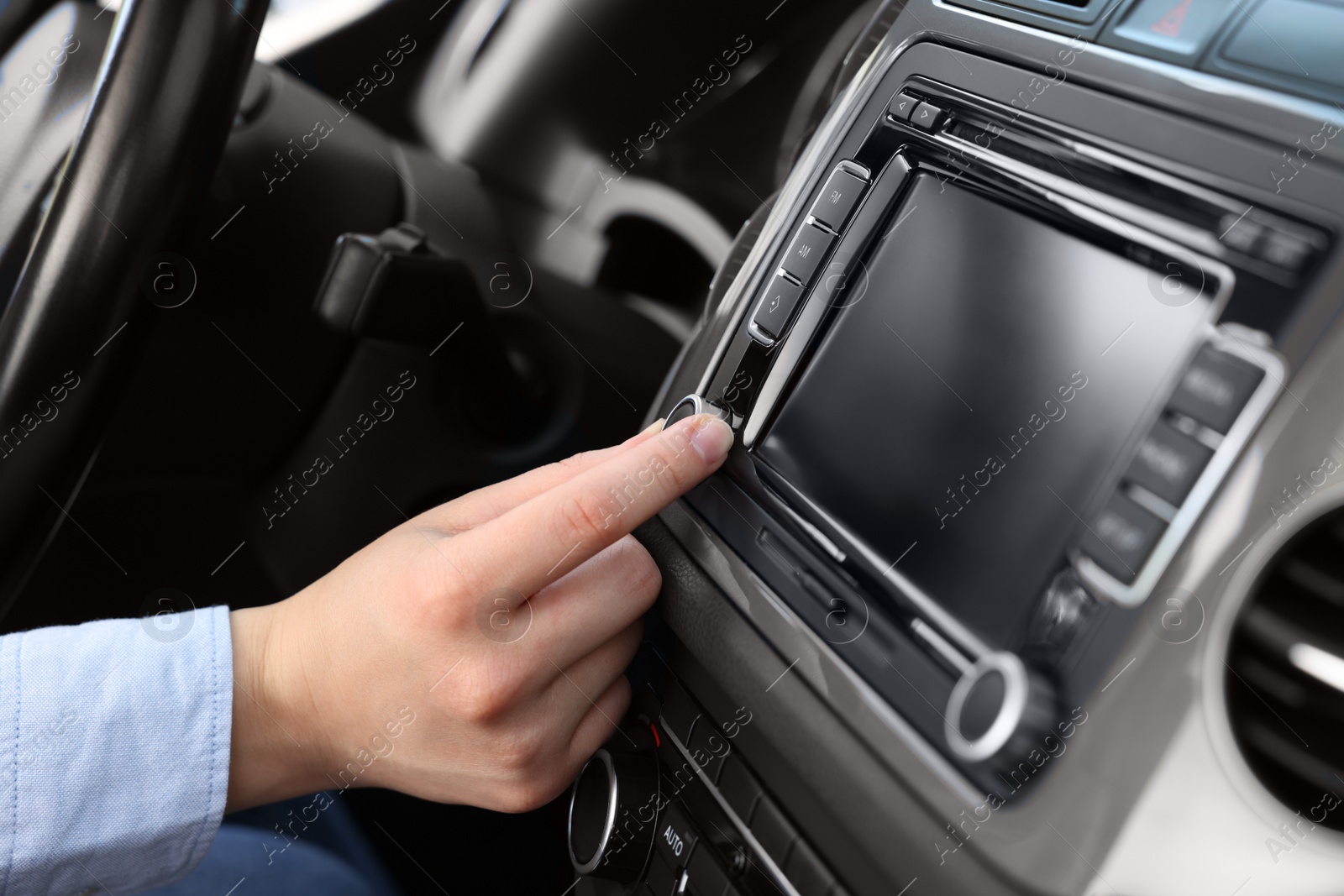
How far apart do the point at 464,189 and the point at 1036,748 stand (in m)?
0.92

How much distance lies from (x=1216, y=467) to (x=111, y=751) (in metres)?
0.68

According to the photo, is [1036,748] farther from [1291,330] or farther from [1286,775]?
[1291,330]

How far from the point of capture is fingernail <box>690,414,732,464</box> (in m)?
0.60

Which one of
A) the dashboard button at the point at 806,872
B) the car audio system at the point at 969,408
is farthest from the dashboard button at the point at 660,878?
the dashboard button at the point at 806,872

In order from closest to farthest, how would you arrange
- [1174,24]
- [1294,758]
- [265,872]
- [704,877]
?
1. [1294,758]
2. [1174,24]
3. [704,877]
4. [265,872]

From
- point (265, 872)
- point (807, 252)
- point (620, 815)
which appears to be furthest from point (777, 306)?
point (265, 872)

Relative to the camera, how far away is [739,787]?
0.59 m

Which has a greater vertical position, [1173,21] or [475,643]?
[1173,21]

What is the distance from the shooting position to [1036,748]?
1.45ft

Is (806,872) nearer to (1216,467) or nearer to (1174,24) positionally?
(1216,467)

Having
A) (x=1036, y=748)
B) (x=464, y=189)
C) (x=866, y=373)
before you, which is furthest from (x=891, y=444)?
(x=464, y=189)

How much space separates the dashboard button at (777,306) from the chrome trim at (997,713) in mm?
251

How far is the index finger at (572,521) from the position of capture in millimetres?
562

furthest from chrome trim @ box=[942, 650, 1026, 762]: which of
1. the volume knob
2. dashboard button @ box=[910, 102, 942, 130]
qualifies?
dashboard button @ box=[910, 102, 942, 130]
